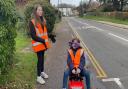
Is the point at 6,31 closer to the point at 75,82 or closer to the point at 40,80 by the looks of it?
the point at 40,80

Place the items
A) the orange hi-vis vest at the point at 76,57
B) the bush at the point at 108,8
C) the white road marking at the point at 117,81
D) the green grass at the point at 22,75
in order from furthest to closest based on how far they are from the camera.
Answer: the bush at the point at 108,8, the white road marking at the point at 117,81, the green grass at the point at 22,75, the orange hi-vis vest at the point at 76,57

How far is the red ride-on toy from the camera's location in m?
7.93

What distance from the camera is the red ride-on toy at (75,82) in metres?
7.93

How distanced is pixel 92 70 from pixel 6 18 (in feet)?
12.4

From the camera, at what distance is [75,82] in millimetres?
7980

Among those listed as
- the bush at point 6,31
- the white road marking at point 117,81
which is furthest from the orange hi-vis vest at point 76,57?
the white road marking at point 117,81

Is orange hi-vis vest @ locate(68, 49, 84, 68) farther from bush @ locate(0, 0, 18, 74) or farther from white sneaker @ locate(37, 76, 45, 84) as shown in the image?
white sneaker @ locate(37, 76, 45, 84)

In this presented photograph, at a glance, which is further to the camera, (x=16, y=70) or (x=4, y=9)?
(x=16, y=70)

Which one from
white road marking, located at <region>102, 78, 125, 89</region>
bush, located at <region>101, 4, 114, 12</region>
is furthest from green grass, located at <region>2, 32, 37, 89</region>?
bush, located at <region>101, 4, 114, 12</region>

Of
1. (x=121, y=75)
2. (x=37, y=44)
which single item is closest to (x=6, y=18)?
(x=37, y=44)

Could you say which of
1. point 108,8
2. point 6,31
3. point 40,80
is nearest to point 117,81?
point 40,80

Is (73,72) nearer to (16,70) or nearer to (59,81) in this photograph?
(59,81)

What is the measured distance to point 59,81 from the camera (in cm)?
1063

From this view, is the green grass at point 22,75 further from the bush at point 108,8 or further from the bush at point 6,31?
the bush at point 108,8
